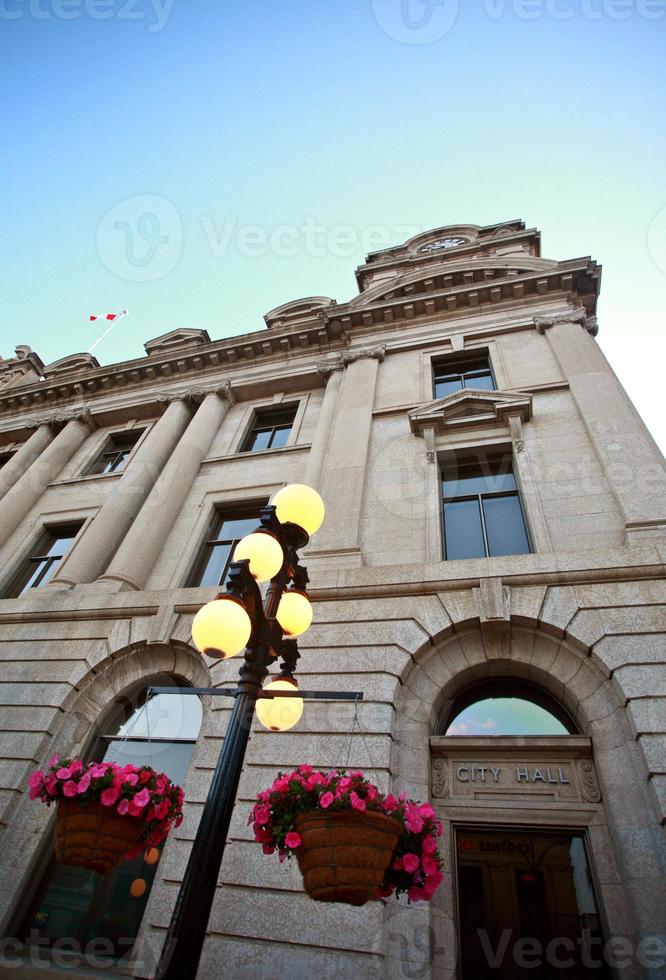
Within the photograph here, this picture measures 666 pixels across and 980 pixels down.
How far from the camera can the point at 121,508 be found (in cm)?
1348

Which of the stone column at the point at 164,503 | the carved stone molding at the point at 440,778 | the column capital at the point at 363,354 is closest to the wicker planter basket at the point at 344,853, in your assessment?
the carved stone molding at the point at 440,778

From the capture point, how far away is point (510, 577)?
821 centimetres

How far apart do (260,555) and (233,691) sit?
1.07 m

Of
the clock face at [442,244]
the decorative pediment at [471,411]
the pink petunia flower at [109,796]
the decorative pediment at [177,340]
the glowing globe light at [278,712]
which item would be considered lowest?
the pink petunia flower at [109,796]

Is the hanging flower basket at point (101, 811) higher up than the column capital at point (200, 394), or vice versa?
the column capital at point (200, 394)

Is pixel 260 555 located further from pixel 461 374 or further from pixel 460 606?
pixel 461 374

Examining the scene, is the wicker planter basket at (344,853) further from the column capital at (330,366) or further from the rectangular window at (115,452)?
the rectangular window at (115,452)

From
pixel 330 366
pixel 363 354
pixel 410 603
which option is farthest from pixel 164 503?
pixel 410 603

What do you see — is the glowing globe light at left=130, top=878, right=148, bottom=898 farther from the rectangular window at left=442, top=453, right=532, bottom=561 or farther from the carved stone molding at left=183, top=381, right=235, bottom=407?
the carved stone molding at left=183, top=381, right=235, bottom=407

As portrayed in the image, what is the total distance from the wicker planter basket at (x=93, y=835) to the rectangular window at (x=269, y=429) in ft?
36.9

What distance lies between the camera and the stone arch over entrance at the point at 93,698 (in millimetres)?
8062

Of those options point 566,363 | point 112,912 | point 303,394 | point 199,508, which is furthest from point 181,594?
point 566,363

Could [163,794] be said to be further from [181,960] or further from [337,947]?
[337,947]

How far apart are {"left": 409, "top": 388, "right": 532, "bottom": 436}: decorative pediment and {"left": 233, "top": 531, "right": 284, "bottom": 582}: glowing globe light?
332 inches
